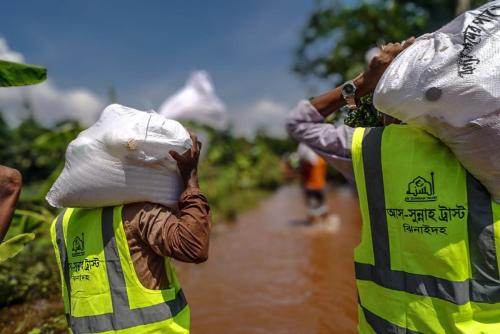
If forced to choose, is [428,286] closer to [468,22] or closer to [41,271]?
[468,22]

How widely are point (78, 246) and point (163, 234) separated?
16.5 inches

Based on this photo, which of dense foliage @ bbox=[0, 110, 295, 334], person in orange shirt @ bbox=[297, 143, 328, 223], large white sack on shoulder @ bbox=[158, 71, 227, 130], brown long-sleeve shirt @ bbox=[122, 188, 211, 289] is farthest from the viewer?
person in orange shirt @ bbox=[297, 143, 328, 223]

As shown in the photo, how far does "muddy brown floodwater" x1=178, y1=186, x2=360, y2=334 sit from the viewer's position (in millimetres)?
3543

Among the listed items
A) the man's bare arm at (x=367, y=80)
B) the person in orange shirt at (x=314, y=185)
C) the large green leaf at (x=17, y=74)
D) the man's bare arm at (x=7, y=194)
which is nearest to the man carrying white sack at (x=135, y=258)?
the man's bare arm at (x=7, y=194)

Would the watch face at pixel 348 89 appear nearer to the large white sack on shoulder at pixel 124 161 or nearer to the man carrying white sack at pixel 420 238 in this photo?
the man carrying white sack at pixel 420 238

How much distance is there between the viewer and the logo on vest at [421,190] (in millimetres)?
1355

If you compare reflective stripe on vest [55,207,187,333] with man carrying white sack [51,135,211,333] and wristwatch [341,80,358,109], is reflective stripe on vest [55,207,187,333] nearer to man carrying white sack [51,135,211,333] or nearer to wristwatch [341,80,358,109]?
man carrying white sack [51,135,211,333]

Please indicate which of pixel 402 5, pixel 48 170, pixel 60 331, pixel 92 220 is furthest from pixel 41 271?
pixel 402 5

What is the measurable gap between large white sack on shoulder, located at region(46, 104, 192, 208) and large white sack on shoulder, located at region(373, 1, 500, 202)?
34.3 inches

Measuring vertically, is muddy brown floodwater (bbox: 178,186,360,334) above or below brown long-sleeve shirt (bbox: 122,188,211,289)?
below

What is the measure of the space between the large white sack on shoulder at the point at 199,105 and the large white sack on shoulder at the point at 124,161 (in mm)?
4031

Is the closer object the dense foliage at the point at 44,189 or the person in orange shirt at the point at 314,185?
the dense foliage at the point at 44,189

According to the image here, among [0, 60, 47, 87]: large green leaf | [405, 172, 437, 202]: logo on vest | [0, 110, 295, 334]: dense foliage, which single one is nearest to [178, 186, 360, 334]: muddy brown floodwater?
[0, 110, 295, 334]: dense foliage

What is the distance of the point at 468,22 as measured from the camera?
48.9 inches
